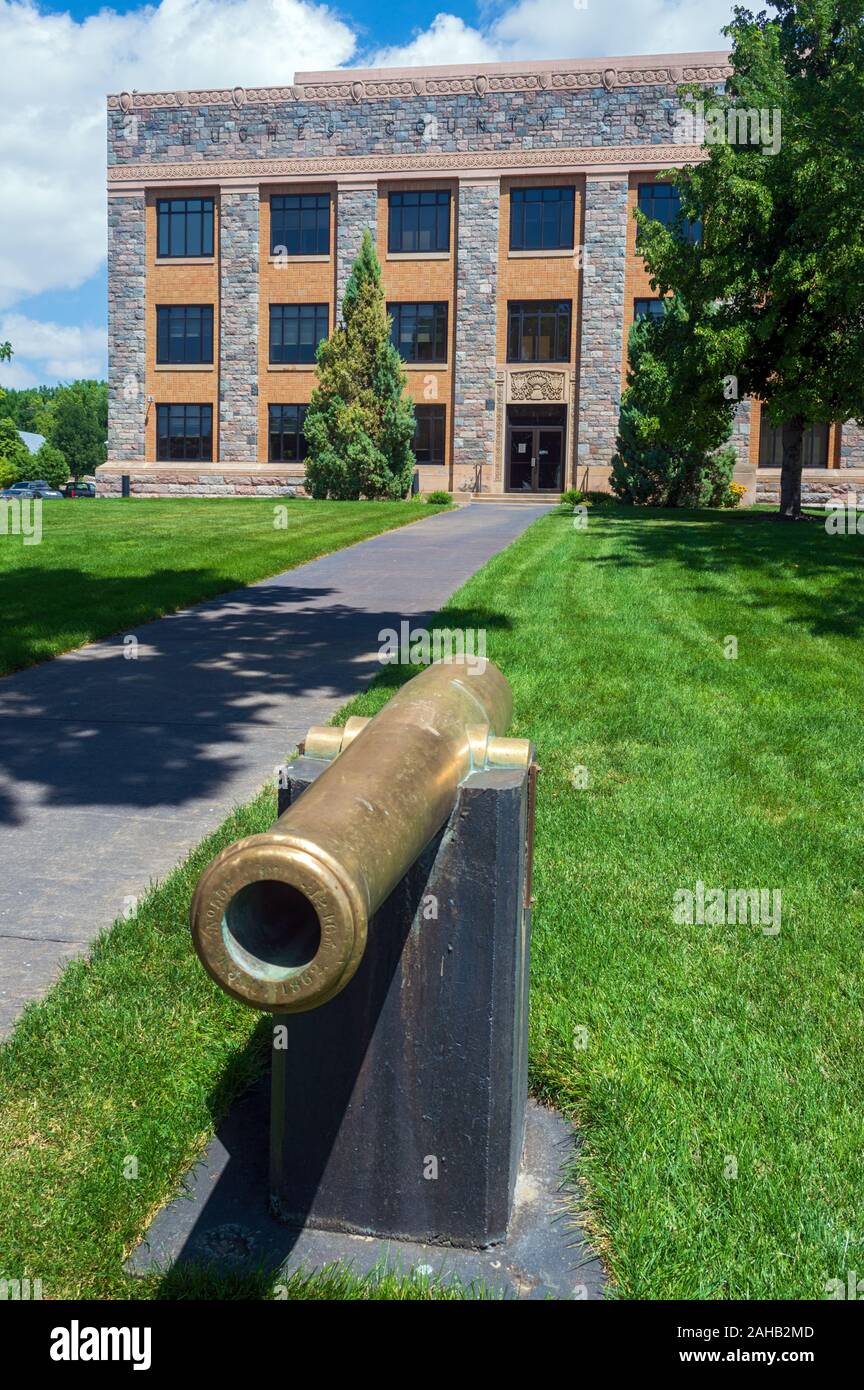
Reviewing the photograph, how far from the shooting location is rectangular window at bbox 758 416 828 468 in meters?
39.5

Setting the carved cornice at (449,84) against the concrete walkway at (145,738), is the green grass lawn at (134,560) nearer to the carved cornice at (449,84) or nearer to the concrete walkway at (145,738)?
the concrete walkway at (145,738)

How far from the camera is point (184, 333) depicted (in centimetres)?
4216

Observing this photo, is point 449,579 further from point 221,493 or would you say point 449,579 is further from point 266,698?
point 221,493

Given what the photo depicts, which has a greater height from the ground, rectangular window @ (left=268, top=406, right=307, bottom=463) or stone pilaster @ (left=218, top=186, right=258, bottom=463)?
stone pilaster @ (left=218, top=186, right=258, bottom=463)

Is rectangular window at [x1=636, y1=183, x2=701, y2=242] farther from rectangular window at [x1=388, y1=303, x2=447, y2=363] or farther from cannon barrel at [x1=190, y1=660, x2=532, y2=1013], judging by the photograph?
cannon barrel at [x1=190, y1=660, x2=532, y2=1013]

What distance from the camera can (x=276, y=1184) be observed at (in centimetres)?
292

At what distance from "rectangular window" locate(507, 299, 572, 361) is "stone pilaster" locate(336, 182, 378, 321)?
5.58 metres

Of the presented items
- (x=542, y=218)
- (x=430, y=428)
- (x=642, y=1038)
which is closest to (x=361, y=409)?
(x=430, y=428)

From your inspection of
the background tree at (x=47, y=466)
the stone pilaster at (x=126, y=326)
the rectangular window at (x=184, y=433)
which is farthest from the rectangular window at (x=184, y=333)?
the background tree at (x=47, y=466)

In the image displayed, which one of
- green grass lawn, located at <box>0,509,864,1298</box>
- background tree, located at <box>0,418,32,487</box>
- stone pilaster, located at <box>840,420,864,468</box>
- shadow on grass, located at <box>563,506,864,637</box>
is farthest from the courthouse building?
green grass lawn, located at <box>0,509,864,1298</box>

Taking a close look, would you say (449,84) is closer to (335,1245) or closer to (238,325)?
(238,325)

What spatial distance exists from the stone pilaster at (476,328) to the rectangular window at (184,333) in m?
8.98

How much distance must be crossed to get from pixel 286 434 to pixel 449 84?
12.5 m
